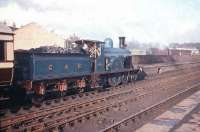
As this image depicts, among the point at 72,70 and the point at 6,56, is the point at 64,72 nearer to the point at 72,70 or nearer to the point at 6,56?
the point at 72,70

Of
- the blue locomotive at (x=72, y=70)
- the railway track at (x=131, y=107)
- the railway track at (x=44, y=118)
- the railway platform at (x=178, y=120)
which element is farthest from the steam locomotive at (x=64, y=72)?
the railway platform at (x=178, y=120)

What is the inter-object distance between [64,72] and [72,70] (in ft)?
2.55

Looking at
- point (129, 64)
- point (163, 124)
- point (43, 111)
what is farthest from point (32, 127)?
point (129, 64)

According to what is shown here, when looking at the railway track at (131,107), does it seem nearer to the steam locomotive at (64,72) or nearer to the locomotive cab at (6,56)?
the steam locomotive at (64,72)

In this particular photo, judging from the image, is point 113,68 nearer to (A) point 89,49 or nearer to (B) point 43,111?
(A) point 89,49

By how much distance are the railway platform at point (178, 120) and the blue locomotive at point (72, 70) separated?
5.65 metres

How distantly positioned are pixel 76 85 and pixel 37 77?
391 cm

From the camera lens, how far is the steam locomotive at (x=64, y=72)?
1447 centimetres

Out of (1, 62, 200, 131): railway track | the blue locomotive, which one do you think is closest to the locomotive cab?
the blue locomotive

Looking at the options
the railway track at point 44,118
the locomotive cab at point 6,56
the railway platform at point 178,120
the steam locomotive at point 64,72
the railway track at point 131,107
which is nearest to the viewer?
A: the railway track at point 44,118

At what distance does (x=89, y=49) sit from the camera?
19609 mm

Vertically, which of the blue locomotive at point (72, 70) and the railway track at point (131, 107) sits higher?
the blue locomotive at point (72, 70)

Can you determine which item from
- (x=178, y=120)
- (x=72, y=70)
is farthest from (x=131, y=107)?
(x=72, y=70)

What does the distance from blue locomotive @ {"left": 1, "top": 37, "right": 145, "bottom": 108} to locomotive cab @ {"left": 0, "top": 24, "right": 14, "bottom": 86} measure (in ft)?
4.28
